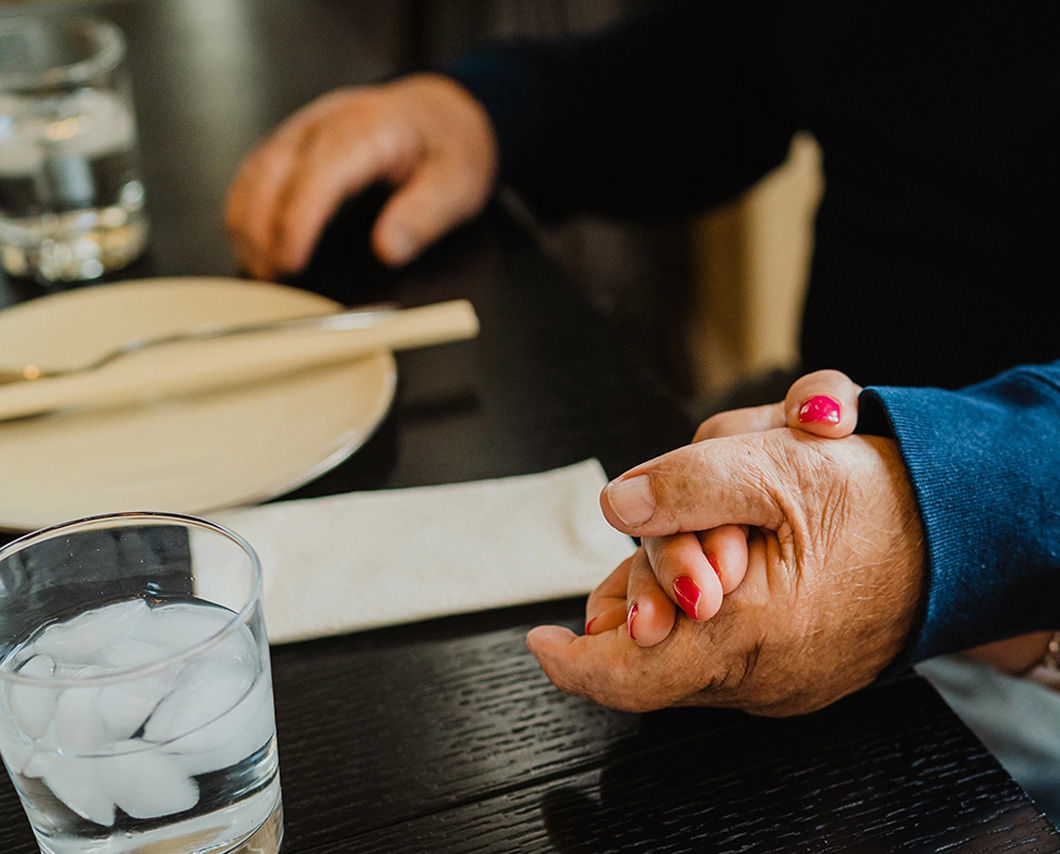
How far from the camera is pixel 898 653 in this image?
1.42 feet

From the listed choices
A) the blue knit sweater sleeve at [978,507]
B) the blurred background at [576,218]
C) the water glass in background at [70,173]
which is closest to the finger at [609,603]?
the blue knit sweater sleeve at [978,507]

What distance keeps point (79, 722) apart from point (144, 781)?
27 mm

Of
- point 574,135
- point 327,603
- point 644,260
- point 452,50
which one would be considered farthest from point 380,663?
point 452,50

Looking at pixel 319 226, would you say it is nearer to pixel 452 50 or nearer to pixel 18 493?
pixel 18 493

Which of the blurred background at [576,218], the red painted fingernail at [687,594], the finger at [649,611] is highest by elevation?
the red painted fingernail at [687,594]

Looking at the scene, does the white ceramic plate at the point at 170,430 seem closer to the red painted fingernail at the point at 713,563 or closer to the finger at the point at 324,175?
the finger at the point at 324,175

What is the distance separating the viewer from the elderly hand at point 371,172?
766mm

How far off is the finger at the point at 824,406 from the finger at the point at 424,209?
0.39 m

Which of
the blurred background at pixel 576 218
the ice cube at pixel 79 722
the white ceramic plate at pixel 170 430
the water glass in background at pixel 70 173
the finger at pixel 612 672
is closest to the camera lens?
the ice cube at pixel 79 722

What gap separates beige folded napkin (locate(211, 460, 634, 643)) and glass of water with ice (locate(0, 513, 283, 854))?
10 cm

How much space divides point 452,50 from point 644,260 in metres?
0.63

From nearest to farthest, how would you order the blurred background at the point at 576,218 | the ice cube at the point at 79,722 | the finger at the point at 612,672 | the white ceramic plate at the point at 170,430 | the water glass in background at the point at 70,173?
the ice cube at the point at 79,722 < the finger at the point at 612,672 < the white ceramic plate at the point at 170,430 < the water glass in background at the point at 70,173 < the blurred background at the point at 576,218

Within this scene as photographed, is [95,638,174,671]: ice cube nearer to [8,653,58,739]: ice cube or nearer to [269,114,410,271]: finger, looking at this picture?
[8,653,58,739]: ice cube

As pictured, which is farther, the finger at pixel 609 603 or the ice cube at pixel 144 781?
the finger at pixel 609 603
